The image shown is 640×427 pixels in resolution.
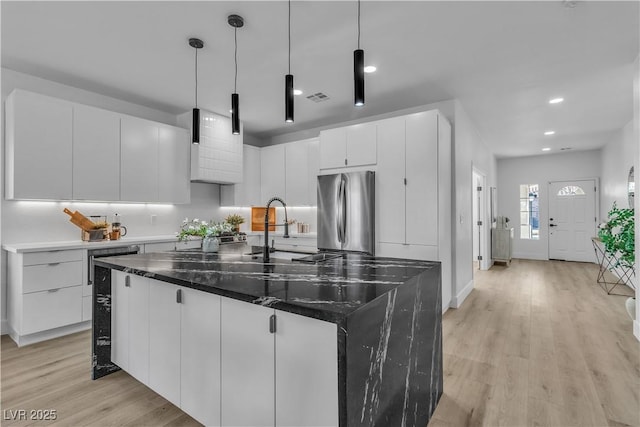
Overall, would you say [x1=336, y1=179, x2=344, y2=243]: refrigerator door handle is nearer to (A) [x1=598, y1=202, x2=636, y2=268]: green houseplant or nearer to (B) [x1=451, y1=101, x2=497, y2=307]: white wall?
(B) [x1=451, y1=101, x2=497, y2=307]: white wall

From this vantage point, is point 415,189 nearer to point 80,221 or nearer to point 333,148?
point 333,148

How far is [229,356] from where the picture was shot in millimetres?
1549

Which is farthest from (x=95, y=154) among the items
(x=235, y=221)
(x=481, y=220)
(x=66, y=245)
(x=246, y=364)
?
(x=481, y=220)

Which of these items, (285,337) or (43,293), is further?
(43,293)

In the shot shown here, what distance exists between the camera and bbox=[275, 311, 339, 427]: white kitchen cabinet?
1190 mm

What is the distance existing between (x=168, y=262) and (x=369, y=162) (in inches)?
107

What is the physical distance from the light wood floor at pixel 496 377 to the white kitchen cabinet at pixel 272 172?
3186 millimetres

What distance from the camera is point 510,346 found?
9.92 feet

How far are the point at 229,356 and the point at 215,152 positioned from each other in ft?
12.6

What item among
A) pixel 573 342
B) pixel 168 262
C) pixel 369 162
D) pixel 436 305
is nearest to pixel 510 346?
pixel 573 342

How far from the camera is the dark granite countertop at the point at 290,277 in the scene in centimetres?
127

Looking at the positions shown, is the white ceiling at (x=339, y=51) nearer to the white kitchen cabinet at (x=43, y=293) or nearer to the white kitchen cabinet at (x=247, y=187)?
the white kitchen cabinet at (x=247, y=187)

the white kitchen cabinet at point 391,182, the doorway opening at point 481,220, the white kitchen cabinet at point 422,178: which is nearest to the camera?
the white kitchen cabinet at point 422,178

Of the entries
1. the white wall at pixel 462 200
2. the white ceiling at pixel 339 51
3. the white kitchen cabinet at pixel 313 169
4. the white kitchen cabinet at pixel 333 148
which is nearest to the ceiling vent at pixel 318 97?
the white ceiling at pixel 339 51
